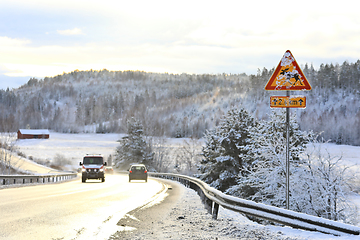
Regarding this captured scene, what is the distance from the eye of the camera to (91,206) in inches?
547

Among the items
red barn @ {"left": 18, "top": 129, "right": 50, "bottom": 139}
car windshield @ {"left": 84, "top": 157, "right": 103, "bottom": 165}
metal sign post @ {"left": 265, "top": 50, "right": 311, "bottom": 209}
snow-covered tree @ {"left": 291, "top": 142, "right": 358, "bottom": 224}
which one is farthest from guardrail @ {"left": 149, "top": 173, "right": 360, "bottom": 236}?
red barn @ {"left": 18, "top": 129, "right": 50, "bottom": 139}

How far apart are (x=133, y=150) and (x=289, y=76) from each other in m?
74.0

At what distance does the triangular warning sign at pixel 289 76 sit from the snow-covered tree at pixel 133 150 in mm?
73566

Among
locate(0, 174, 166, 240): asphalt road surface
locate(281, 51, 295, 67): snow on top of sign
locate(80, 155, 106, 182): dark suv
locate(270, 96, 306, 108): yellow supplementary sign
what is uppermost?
locate(281, 51, 295, 67): snow on top of sign

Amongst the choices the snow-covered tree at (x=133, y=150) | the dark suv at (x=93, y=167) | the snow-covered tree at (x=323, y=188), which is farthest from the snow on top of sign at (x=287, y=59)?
the snow-covered tree at (x=133, y=150)

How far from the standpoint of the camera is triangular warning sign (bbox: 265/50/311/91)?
10469 millimetres

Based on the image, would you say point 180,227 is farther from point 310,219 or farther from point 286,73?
point 286,73

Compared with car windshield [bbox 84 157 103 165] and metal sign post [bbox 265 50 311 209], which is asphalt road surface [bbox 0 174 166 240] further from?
car windshield [bbox 84 157 103 165]

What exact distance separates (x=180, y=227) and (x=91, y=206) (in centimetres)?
486

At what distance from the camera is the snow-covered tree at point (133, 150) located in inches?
3278

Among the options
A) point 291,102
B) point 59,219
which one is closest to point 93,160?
point 59,219

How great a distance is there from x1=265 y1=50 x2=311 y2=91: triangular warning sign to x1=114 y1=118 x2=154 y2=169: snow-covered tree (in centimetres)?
7357

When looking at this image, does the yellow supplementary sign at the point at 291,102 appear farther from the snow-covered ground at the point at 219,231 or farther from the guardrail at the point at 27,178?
the guardrail at the point at 27,178

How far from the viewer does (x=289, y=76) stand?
10.5m
